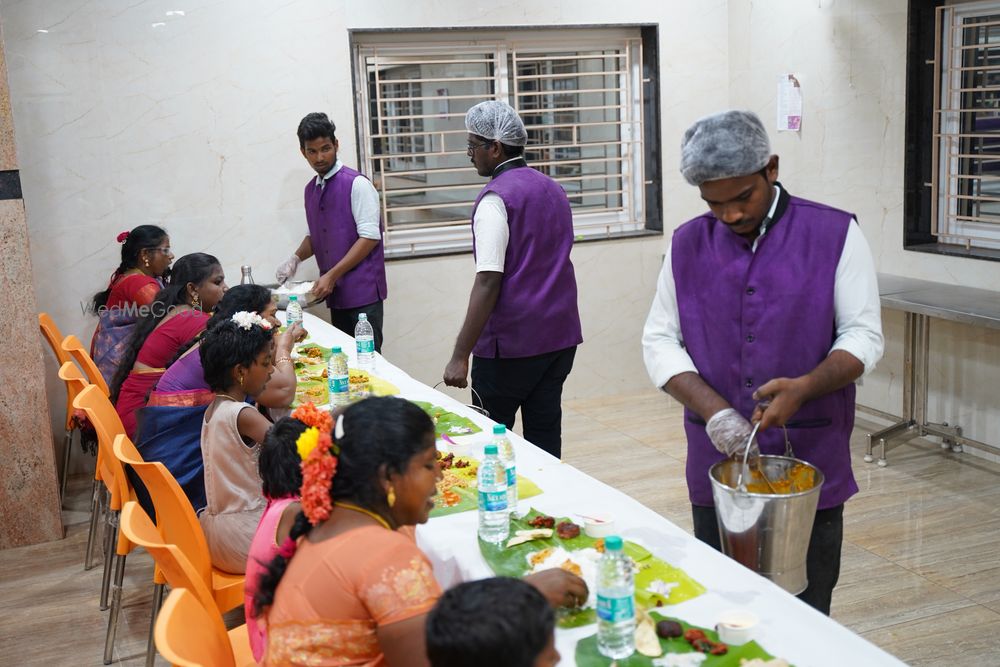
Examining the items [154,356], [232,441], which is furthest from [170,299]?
[232,441]

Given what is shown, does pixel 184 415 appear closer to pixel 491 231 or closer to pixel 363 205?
pixel 491 231

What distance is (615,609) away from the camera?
1.73 meters

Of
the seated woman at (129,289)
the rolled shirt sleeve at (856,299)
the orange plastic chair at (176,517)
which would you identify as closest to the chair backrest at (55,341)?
the seated woman at (129,289)

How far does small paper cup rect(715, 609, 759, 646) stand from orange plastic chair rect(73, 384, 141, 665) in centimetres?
190

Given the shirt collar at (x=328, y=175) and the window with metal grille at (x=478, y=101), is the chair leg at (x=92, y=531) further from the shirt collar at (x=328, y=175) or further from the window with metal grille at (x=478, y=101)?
the window with metal grille at (x=478, y=101)

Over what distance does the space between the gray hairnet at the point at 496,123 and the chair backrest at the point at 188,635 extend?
210 cm

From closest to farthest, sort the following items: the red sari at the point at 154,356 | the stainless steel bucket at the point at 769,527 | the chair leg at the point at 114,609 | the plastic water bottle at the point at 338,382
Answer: the stainless steel bucket at the point at 769,527, the chair leg at the point at 114,609, the plastic water bottle at the point at 338,382, the red sari at the point at 154,356

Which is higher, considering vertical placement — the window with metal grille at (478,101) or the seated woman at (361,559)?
the window with metal grille at (478,101)

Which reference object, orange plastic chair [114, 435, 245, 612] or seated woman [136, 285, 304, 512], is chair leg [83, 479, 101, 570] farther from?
orange plastic chair [114, 435, 245, 612]

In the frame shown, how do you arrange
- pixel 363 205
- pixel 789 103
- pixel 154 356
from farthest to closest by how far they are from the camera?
1. pixel 789 103
2. pixel 363 205
3. pixel 154 356

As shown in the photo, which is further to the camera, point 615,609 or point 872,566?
point 872,566

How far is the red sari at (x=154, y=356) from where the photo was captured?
13.3 ft

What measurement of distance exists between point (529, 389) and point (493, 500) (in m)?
1.61

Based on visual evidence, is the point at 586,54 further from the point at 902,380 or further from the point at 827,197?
the point at 902,380
